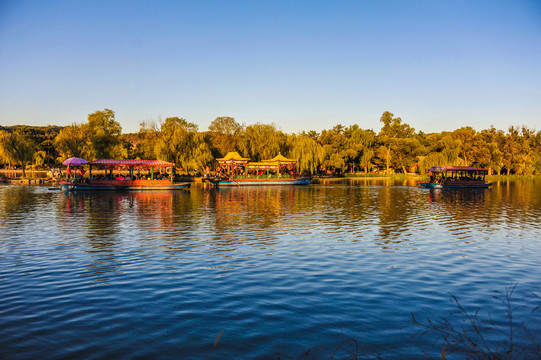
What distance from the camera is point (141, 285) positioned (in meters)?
9.52

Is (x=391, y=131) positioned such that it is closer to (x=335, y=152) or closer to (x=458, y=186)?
(x=335, y=152)

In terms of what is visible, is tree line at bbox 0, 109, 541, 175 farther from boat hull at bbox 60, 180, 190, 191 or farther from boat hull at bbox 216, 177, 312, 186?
boat hull at bbox 60, 180, 190, 191

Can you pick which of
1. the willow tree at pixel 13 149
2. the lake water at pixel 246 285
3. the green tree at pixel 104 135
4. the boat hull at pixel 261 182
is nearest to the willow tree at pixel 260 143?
the boat hull at pixel 261 182

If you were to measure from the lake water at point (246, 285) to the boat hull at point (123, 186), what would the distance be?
2899cm

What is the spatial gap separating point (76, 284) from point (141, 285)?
1.62 meters

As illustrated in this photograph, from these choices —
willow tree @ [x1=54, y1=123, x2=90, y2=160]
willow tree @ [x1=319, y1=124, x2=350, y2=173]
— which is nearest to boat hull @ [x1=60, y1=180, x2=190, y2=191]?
willow tree @ [x1=54, y1=123, x2=90, y2=160]

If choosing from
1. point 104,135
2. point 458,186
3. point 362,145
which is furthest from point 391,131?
point 104,135

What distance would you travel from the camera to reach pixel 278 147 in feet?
251

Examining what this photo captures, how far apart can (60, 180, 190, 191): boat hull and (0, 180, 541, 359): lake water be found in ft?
95.1

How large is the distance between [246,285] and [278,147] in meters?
67.7

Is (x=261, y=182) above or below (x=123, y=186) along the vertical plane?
below

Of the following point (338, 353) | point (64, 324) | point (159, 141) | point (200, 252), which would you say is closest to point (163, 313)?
point (64, 324)

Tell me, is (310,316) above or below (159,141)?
below

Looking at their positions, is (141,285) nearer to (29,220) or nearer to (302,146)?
(29,220)
